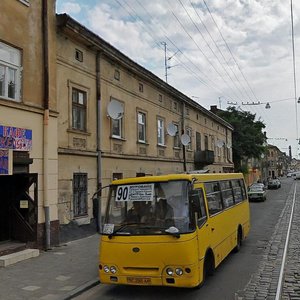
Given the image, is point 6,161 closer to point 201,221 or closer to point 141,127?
point 201,221

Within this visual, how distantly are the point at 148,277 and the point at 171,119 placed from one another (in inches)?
764

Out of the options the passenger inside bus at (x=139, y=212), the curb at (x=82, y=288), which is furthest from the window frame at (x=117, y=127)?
the passenger inside bus at (x=139, y=212)

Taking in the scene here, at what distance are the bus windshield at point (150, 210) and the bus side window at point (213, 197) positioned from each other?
4.88ft

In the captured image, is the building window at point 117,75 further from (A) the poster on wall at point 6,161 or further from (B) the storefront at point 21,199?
(A) the poster on wall at point 6,161

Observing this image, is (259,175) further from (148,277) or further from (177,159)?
(148,277)

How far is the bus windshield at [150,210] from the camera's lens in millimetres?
7547

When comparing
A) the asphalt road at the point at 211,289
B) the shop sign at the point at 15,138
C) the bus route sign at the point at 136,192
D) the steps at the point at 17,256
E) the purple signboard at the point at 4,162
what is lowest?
the asphalt road at the point at 211,289

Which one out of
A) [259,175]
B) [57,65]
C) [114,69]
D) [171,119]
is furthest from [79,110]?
[259,175]

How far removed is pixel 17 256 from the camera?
1070 cm

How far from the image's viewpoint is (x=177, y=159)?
88.3 feet

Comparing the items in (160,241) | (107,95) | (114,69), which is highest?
(114,69)

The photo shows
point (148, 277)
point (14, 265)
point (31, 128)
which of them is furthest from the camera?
point (31, 128)

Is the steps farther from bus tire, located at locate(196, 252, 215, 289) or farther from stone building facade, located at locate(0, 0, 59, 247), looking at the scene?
bus tire, located at locate(196, 252, 215, 289)

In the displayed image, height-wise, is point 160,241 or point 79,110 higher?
point 79,110
